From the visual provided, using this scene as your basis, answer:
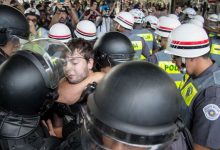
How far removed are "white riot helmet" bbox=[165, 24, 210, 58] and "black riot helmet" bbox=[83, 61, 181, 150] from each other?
127cm

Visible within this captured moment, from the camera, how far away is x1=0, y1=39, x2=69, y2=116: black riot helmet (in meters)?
1.64

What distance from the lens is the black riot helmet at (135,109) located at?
1135 mm

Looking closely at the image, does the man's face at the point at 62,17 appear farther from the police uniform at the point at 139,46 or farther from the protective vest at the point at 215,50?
the protective vest at the point at 215,50

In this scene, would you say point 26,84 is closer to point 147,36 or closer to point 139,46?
point 139,46

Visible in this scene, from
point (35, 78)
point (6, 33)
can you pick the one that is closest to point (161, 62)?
point (6, 33)

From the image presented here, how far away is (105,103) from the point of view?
1179 millimetres

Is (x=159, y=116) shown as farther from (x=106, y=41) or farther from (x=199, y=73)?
(x=106, y=41)

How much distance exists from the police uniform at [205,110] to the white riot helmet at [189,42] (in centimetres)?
21

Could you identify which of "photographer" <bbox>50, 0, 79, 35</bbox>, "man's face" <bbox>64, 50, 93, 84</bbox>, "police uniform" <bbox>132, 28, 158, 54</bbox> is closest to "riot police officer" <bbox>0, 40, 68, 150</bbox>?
"man's face" <bbox>64, 50, 93, 84</bbox>

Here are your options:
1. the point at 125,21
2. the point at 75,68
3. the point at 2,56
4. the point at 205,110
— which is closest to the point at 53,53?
the point at 75,68

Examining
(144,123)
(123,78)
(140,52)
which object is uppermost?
(123,78)

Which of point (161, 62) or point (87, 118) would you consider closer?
point (87, 118)

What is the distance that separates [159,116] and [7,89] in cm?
90

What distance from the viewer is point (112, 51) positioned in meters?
2.94
